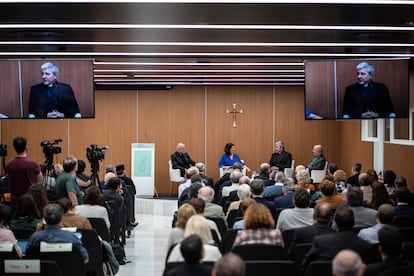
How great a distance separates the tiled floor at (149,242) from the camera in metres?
8.26

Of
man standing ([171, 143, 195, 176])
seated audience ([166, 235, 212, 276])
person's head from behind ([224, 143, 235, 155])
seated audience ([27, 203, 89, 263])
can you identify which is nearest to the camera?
seated audience ([166, 235, 212, 276])

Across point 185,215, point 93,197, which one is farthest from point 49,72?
point 185,215

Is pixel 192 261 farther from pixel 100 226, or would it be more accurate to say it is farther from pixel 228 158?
pixel 228 158

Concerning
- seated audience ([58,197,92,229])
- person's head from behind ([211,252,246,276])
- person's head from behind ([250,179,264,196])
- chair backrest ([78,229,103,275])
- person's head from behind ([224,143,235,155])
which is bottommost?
chair backrest ([78,229,103,275])

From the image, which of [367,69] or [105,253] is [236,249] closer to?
[105,253]

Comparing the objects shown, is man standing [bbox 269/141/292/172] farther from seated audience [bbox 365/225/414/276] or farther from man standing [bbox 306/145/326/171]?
seated audience [bbox 365/225/414/276]

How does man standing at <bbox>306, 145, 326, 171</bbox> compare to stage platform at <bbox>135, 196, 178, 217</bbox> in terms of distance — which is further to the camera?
stage platform at <bbox>135, 196, 178, 217</bbox>

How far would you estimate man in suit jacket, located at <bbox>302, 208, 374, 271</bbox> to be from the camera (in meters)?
4.82

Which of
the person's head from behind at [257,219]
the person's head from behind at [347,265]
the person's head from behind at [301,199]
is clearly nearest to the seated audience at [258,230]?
the person's head from behind at [257,219]

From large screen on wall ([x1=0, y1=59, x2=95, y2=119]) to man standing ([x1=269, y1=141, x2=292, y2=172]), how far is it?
768 cm

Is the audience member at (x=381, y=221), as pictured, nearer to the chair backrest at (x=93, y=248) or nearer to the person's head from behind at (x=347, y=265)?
the person's head from behind at (x=347, y=265)

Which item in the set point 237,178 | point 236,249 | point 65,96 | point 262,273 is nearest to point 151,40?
point 65,96

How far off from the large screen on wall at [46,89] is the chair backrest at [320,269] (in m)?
4.52

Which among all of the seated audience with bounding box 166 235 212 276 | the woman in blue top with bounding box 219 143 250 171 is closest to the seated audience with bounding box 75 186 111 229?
the seated audience with bounding box 166 235 212 276
